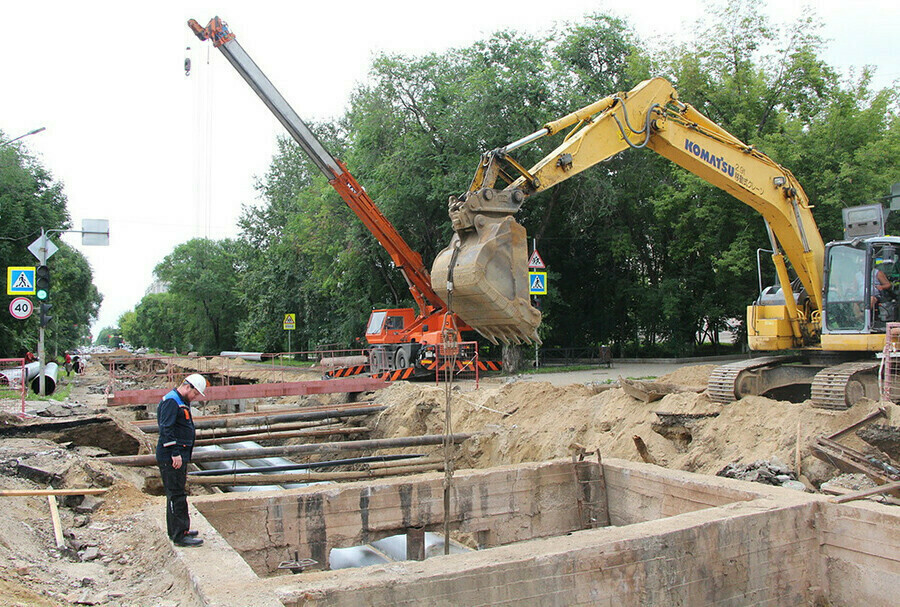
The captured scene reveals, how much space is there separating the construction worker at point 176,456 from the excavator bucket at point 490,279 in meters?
2.63

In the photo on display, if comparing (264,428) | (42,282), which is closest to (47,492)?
(264,428)

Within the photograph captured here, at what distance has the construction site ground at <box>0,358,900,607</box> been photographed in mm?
5227

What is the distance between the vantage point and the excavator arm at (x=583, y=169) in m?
7.04

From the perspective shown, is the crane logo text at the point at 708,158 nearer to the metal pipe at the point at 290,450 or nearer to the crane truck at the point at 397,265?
the metal pipe at the point at 290,450

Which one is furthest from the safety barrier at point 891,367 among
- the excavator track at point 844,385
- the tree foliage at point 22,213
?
the tree foliage at point 22,213

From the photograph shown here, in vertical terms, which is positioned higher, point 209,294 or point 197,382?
point 209,294

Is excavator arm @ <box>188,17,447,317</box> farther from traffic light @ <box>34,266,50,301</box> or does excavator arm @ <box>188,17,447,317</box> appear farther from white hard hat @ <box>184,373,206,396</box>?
white hard hat @ <box>184,373,206,396</box>

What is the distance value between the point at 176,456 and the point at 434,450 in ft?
29.2

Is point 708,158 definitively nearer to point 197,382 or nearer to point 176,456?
point 197,382

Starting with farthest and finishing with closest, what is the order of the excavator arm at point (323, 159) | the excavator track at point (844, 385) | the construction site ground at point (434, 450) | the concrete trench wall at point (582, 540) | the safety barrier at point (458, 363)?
the safety barrier at point (458, 363), the excavator arm at point (323, 159), the excavator track at point (844, 385), the construction site ground at point (434, 450), the concrete trench wall at point (582, 540)

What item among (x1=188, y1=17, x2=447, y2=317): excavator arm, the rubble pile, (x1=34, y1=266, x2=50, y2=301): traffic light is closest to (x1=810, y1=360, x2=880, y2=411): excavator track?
the rubble pile

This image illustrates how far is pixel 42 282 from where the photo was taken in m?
14.8

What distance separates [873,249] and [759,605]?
20.3ft

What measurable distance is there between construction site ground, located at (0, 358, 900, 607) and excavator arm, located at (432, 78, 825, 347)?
2.74 m
